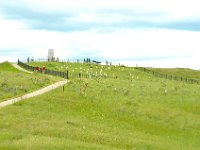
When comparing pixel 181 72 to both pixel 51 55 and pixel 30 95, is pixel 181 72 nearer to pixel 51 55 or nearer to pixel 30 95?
pixel 51 55

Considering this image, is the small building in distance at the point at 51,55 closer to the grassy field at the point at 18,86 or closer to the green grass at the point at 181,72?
the green grass at the point at 181,72

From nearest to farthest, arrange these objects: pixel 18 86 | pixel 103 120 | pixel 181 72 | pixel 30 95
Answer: pixel 103 120 < pixel 30 95 < pixel 18 86 < pixel 181 72

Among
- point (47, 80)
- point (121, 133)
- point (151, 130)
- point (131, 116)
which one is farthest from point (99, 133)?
point (47, 80)

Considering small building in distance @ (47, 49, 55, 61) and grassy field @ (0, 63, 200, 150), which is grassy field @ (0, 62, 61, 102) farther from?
small building in distance @ (47, 49, 55, 61)

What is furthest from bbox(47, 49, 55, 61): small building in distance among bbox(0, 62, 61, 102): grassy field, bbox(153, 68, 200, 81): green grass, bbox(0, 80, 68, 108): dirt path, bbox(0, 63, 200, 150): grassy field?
bbox(0, 80, 68, 108): dirt path

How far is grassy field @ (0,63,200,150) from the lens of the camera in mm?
34219

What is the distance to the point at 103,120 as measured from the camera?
46469mm

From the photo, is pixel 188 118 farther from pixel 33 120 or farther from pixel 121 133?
pixel 33 120

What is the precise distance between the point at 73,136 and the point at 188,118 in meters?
20.6

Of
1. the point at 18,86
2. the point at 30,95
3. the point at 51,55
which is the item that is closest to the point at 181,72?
the point at 51,55

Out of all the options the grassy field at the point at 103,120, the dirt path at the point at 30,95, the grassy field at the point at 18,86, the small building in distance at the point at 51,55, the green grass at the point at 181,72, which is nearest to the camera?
the grassy field at the point at 103,120

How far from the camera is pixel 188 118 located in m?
52.6

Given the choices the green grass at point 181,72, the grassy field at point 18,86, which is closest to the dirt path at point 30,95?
the grassy field at point 18,86

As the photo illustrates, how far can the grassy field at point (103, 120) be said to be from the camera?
34219 mm
